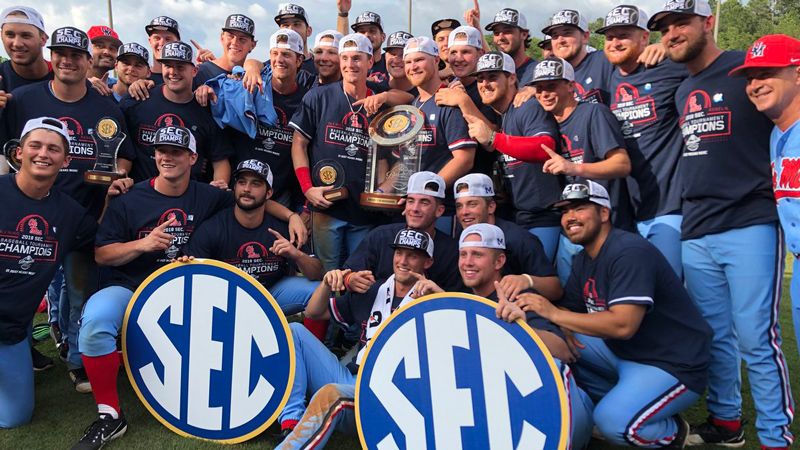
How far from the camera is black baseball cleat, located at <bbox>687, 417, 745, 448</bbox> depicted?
456 cm

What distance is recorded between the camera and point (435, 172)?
223 inches

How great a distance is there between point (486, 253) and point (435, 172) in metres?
1.47

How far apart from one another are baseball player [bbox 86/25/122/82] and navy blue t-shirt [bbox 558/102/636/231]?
18.0ft

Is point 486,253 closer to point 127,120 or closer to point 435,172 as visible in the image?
point 435,172

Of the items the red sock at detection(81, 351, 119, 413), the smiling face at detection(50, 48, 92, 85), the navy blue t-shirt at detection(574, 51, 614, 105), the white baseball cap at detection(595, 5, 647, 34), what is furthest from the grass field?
the white baseball cap at detection(595, 5, 647, 34)

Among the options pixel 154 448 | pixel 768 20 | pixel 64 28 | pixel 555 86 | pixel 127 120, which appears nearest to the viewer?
pixel 154 448

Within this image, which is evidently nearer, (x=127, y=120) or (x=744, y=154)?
(x=744, y=154)

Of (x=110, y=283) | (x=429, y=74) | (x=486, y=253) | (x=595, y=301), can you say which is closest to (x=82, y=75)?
(x=110, y=283)

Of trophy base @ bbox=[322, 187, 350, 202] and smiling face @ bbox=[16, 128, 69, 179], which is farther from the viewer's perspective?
trophy base @ bbox=[322, 187, 350, 202]

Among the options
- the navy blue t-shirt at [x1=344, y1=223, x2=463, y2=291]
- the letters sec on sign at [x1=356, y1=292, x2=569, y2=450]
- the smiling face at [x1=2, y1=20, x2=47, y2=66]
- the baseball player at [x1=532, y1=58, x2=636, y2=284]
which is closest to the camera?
the letters sec on sign at [x1=356, y1=292, x2=569, y2=450]

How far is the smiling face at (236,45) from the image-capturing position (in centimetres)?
692

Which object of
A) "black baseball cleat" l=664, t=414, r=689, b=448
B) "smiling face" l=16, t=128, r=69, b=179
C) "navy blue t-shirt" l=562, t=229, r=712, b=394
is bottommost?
"black baseball cleat" l=664, t=414, r=689, b=448

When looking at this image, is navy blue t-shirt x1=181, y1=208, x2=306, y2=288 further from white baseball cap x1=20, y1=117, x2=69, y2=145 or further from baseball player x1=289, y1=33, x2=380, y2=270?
white baseball cap x1=20, y1=117, x2=69, y2=145

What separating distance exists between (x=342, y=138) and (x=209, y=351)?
2.50 m
